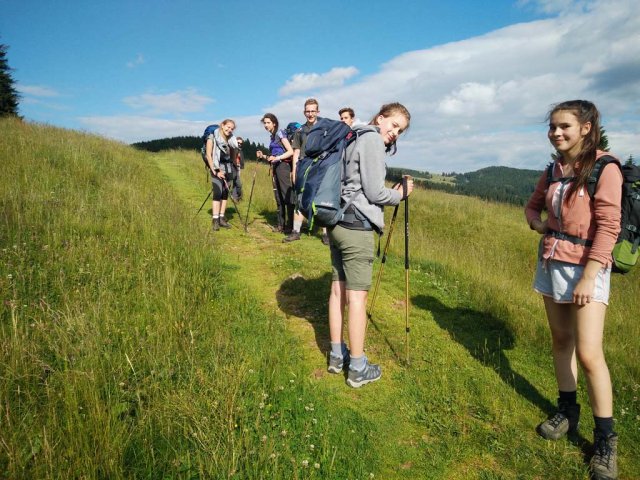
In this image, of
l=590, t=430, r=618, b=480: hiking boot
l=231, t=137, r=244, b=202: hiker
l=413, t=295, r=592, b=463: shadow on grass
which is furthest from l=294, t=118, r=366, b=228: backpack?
l=231, t=137, r=244, b=202: hiker

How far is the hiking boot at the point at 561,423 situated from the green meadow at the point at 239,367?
0.07 m

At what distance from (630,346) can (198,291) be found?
5524 millimetres

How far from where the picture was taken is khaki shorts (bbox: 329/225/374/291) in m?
3.25

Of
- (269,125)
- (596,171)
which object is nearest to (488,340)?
(596,171)

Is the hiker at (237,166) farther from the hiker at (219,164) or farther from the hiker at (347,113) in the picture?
the hiker at (347,113)

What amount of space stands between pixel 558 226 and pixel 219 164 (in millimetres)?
7494

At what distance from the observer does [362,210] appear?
3205 mm

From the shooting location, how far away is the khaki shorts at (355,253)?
325cm

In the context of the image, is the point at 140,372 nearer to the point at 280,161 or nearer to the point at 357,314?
the point at 357,314

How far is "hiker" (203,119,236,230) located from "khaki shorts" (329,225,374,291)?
5.85 m

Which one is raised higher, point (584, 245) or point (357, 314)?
point (584, 245)

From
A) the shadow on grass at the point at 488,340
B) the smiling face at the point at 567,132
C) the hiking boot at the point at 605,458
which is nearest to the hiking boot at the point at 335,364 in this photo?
the shadow on grass at the point at 488,340

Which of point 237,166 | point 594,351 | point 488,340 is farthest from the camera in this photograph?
point 237,166

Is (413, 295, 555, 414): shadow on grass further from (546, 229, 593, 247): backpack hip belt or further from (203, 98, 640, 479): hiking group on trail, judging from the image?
(546, 229, 593, 247): backpack hip belt
